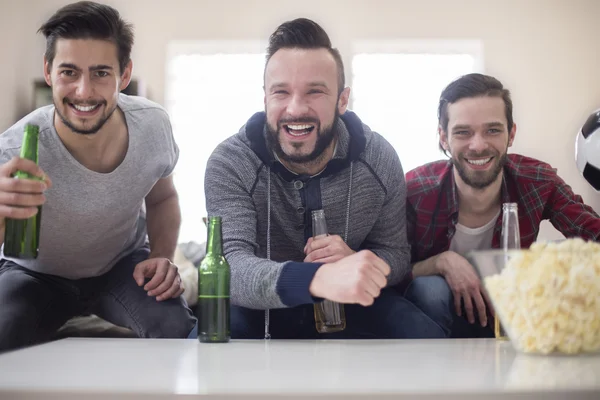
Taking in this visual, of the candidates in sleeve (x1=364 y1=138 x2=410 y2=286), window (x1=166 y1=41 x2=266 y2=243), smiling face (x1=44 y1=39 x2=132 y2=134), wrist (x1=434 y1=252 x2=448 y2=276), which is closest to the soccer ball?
wrist (x1=434 y1=252 x2=448 y2=276)

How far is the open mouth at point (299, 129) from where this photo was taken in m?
1.57

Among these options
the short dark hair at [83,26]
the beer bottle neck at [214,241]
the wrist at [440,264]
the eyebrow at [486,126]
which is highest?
the short dark hair at [83,26]

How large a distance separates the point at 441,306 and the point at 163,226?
817 mm

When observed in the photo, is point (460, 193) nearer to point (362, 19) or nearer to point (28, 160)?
point (28, 160)

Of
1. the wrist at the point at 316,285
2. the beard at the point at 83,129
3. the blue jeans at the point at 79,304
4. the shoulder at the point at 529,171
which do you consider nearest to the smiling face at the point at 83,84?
the beard at the point at 83,129

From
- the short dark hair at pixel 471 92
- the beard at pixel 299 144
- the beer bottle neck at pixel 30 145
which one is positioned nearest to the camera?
the beer bottle neck at pixel 30 145

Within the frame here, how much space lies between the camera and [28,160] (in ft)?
3.69

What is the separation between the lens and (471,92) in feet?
6.27

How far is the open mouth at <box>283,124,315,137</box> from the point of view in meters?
1.57

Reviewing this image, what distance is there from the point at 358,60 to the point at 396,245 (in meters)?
2.58

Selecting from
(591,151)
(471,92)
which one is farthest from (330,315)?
(591,151)

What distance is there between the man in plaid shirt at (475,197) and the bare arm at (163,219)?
2.22 feet

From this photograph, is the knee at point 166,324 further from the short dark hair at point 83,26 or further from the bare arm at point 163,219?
the short dark hair at point 83,26

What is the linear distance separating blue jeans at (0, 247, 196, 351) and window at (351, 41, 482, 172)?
8.04 feet
